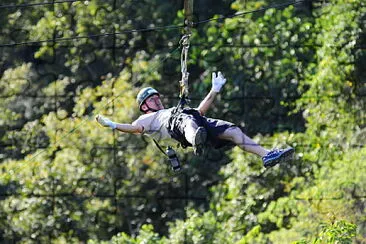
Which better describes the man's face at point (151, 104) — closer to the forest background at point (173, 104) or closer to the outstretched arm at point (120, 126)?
the outstretched arm at point (120, 126)

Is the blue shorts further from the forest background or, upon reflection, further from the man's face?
the forest background

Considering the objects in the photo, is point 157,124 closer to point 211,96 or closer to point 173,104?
point 211,96

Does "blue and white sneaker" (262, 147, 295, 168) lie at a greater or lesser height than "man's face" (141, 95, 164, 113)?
lesser

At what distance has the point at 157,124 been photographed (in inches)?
309

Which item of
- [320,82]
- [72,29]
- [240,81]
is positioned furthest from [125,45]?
[320,82]

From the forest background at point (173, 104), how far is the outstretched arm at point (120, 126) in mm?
3601

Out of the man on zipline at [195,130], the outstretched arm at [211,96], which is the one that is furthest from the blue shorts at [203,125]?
the outstretched arm at [211,96]

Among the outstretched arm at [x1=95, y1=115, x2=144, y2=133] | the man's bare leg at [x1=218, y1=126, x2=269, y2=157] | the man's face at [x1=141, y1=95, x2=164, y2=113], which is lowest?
the man's bare leg at [x1=218, y1=126, x2=269, y2=157]

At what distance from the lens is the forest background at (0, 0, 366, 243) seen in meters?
12.0

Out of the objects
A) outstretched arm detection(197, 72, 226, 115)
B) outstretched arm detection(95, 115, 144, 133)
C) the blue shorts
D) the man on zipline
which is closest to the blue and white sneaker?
the man on zipline

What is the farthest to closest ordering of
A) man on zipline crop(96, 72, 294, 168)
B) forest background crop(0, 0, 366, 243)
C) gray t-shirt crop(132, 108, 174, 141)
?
forest background crop(0, 0, 366, 243)
gray t-shirt crop(132, 108, 174, 141)
man on zipline crop(96, 72, 294, 168)

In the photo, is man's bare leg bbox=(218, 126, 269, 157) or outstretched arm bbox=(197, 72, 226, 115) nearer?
man's bare leg bbox=(218, 126, 269, 157)

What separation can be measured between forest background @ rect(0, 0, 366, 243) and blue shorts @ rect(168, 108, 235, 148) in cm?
363

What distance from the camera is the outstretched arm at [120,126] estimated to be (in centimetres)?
764
